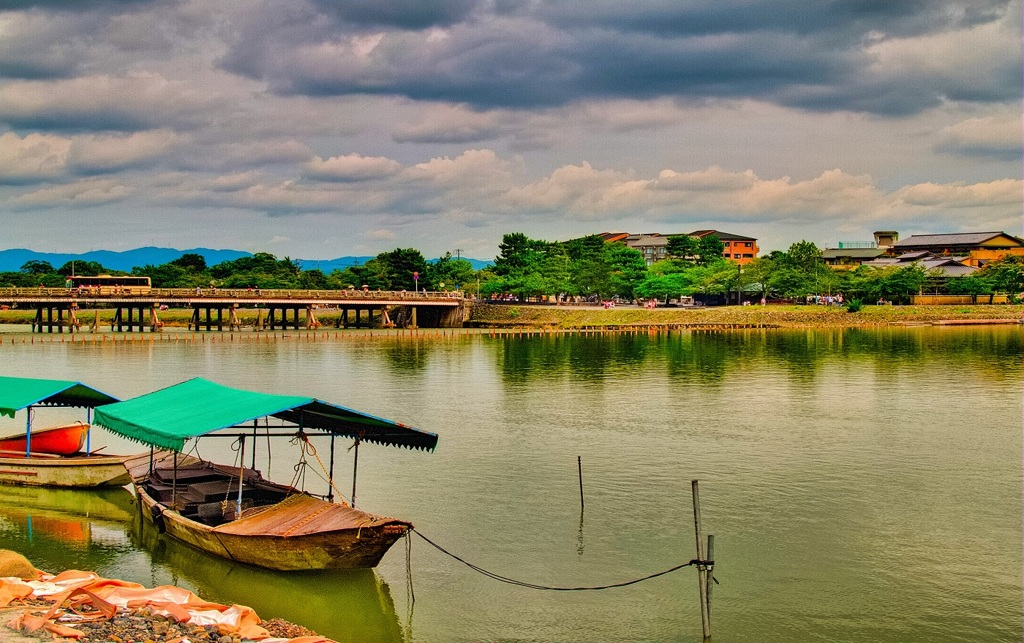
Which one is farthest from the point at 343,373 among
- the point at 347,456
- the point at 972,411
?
the point at 972,411

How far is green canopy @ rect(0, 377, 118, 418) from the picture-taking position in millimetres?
24281

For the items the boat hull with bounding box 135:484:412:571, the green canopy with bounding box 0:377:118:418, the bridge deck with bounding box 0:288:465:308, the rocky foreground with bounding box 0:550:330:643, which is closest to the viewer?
the rocky foreground with bounding box 0:550:330:643

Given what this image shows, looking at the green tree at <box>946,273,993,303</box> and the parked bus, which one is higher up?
the parked bus

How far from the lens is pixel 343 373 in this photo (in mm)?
54062

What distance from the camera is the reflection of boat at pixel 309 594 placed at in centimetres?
1617

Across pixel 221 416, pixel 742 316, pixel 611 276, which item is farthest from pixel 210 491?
pixel 611 276

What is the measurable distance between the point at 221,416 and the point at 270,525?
8.52 feet

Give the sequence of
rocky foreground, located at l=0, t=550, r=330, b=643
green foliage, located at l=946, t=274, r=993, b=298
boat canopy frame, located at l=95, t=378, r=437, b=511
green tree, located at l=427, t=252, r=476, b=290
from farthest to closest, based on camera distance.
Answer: green tree, located at l=427, t=252, r=476, b=290, green foliage, located at l=946, t=274, r=993, b=298, boat canopy frame, located at l=95, t=378, r=437, b=511, rocky foreground, located at l=0, t=550, r=330, b=643

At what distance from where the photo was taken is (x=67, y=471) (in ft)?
80.5

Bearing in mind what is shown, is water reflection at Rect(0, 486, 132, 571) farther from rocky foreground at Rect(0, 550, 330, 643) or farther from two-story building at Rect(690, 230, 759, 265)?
two-story building at Rect(690, 230, 759, 265)

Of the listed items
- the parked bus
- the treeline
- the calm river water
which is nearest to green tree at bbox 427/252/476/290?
the treeline

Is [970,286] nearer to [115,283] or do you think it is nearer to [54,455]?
[115,283]

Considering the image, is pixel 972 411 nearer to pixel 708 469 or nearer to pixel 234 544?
pixel 708 469

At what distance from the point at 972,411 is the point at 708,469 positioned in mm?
17009
